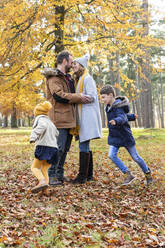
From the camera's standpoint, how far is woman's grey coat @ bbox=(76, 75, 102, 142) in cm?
528

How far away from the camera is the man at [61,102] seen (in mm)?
5195

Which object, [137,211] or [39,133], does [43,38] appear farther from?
[137,211]

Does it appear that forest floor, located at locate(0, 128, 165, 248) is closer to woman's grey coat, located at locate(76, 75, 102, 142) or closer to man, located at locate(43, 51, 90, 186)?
man, located at locate(43, 51, 90, 186)

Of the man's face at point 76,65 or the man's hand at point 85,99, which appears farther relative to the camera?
the man's face at point 76,65

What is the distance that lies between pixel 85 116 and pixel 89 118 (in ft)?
0.27

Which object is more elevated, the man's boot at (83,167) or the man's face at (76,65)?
the man's face at (76,65)

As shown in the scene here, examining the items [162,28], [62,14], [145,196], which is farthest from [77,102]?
[162,28]

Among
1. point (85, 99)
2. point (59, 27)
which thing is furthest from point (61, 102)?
point (59, 27)

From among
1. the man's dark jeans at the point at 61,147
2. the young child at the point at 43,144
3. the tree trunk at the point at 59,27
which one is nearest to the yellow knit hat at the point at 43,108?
the young child at the point at 43,144

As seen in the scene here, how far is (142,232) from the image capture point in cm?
362

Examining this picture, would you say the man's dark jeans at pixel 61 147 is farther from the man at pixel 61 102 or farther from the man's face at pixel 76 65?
the man's face at pixel 76 65

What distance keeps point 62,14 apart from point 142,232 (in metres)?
7.92

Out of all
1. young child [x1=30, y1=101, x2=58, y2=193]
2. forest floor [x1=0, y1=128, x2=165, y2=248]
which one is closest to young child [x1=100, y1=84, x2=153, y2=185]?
forest floor [x1=0, y1=128, x2=165, y2=248]

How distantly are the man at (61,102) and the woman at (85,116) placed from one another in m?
0.14
